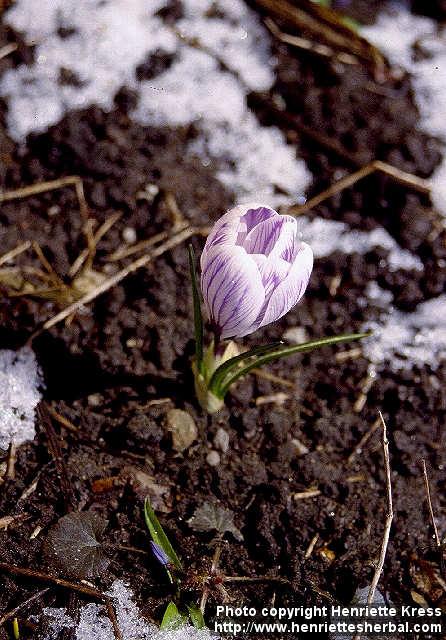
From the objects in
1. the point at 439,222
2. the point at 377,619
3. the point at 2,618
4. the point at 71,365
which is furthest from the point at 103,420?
the point at 439,222

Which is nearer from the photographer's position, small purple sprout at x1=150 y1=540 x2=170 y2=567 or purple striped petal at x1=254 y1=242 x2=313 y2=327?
purple striped petal at x1=254 y1=242 x2=313 y2=327

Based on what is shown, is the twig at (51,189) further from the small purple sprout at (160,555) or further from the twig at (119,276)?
the small purple sprout at (160,555)

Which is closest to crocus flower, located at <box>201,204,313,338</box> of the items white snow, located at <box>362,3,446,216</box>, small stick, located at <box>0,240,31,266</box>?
small stick, located at <box>0,240,31,266</box>

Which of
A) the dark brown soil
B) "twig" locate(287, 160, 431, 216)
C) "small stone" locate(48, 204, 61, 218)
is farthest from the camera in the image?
"twig" locate(287, 160, 431, 216)

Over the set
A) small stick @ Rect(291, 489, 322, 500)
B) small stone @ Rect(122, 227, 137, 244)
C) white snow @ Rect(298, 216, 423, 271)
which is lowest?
small stick @ Rect(291, 489, 322, 500)

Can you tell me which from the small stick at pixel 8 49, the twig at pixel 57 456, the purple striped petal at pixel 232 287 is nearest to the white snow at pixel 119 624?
the twig at pixel 57 456

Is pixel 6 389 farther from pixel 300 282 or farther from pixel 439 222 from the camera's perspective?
pixel 439 222

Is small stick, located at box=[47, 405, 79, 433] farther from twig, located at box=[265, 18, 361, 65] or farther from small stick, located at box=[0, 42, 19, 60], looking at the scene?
twig, located at box=[265, 18, 361, 65]
